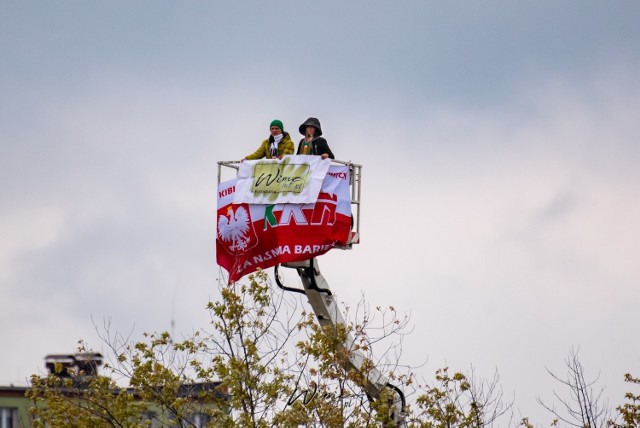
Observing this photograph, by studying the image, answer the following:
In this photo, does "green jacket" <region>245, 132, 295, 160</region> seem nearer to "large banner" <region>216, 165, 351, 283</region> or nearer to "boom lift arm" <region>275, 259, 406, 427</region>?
"large banner" <region>216, 165, 351, 283</region>

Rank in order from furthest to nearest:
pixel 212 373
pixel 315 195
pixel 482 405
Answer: pixel 482 405
pixel 212 373
pixel 315 195

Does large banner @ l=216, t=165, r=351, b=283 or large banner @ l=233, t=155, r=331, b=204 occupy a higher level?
large banner @ l=233, t=155, r=331, b=204

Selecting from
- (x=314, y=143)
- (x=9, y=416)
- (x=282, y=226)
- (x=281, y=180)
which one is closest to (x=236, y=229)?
(x=282, y=226)

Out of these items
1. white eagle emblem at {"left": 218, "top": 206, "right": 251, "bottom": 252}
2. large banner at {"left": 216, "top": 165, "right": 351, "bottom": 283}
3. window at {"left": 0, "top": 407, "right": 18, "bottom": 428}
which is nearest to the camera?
large banner at {"left": 216, "top": 165, "right": 351, "bottom": 283}

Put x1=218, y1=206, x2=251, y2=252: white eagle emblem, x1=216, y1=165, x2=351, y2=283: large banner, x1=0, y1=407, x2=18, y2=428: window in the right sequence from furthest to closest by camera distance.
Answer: x1=0, y1=407, x2=18, y2=428: window → x1=218, y1=206, x2=251, y2=252: white eagle emblem → x1=216, y1=165, x2=351, y2=283: large banner

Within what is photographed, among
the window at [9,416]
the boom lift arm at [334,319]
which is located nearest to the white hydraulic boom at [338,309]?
the boom lift arm at [334,319]

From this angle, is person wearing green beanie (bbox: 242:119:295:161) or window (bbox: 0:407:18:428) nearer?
person wearing green beanie (bbox: 242:119:295:161)

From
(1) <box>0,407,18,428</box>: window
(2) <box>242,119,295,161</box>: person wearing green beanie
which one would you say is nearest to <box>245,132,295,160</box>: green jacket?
→ (2) <box>242,119,295,161</box>: person wearing green beanie

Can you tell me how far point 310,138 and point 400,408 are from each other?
5720 millimetres

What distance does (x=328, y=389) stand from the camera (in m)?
31.4

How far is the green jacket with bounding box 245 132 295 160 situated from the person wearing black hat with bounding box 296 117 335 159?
23 centimetres

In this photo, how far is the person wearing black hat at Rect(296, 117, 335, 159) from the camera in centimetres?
2953

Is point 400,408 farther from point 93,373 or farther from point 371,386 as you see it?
point 93,373

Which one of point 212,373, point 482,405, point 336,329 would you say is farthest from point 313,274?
point 482,405
